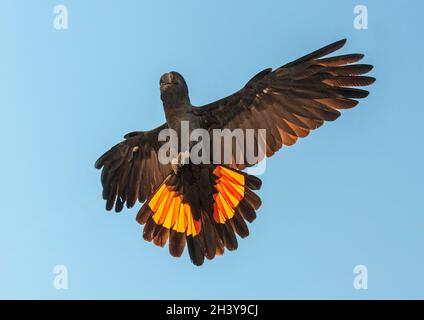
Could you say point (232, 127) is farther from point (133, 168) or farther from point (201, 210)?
point (133, 168)

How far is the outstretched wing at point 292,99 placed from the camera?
1186 centimetres

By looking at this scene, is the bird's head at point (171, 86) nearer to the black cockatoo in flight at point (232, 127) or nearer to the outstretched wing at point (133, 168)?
the black cockatoo in flight at point (232, 127)

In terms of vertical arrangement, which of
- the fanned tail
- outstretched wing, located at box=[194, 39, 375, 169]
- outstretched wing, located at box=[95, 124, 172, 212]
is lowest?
the fanned tail

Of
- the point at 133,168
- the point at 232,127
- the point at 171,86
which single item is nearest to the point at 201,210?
the point at 232,127

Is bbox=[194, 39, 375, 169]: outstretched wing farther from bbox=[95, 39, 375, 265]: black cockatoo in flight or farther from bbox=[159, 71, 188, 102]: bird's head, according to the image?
bbox=[159, 71, 188, 102]: bird's head

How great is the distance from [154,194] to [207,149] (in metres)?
1.14

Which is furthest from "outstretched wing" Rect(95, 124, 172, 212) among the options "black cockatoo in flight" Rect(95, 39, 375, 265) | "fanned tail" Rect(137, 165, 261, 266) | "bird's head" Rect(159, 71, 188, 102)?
"bird's head" Rect(159, 71, 188, 102)

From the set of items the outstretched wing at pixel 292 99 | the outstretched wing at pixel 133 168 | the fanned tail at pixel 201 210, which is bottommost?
the fanned tail at pixel 201 210

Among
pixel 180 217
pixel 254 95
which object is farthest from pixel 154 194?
pixel 254 95

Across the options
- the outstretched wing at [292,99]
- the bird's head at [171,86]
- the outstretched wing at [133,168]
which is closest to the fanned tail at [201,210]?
the outstretched wing at [292,99]

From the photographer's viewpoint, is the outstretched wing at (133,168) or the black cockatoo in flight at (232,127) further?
the outstretched wing at (133,168)

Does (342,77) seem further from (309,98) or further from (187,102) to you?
(187,102)

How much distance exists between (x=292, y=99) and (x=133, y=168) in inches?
126

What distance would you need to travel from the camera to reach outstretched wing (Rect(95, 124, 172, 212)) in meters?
13.6
